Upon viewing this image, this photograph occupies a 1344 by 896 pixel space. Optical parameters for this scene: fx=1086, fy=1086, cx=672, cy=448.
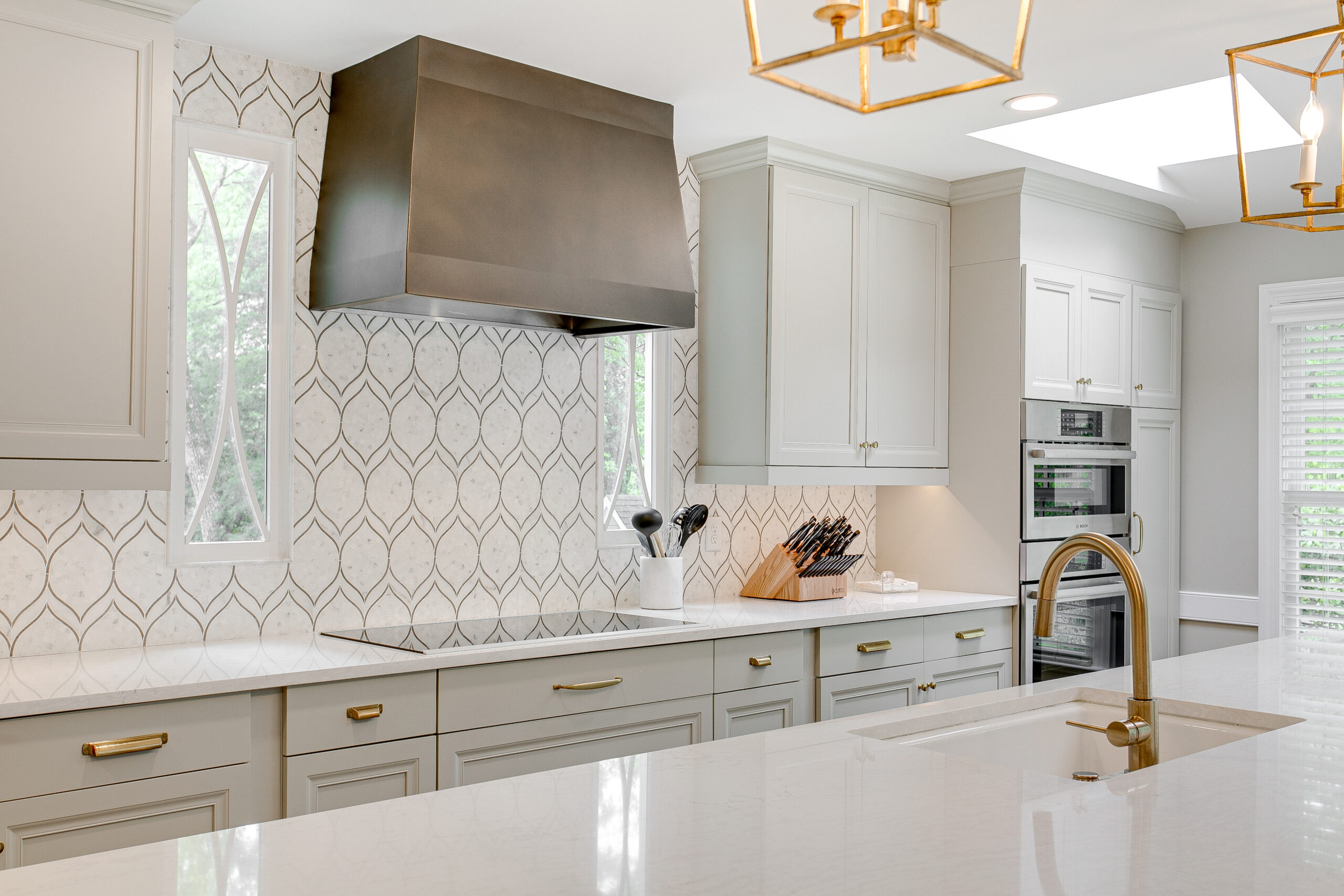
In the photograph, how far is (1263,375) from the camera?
181 inches

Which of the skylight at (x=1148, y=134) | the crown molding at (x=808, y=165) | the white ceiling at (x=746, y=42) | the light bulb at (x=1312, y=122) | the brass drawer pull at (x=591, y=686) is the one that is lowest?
the brass drawer pull at (x=591, y=686)

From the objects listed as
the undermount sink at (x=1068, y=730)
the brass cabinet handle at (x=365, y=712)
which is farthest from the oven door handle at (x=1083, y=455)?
the brass cabinet handle at (x=365, y=712)

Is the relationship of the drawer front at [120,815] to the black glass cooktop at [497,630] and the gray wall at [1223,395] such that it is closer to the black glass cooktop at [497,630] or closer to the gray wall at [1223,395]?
the black glass cooktop at [497,630]

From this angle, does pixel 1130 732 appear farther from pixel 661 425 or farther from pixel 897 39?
pixel 661 425

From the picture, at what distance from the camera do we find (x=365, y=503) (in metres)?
3.05

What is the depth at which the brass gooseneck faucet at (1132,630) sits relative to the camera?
1.59 m

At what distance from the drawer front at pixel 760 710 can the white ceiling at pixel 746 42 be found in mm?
1732

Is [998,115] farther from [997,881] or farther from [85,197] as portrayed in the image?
[997,881]

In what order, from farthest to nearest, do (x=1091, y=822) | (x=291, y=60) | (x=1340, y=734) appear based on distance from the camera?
(x=291, y=60) → (x=1340, y=734) → (x=1091, y=822)

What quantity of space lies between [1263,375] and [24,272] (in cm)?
451

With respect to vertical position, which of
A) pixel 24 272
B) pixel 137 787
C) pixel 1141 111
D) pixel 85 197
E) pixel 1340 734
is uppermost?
pixel 1141 111

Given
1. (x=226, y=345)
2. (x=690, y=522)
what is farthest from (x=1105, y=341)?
(x=226, y=345)

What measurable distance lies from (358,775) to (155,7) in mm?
1747

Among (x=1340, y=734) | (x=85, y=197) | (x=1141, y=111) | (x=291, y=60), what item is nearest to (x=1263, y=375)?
(x=1141, y=111)
